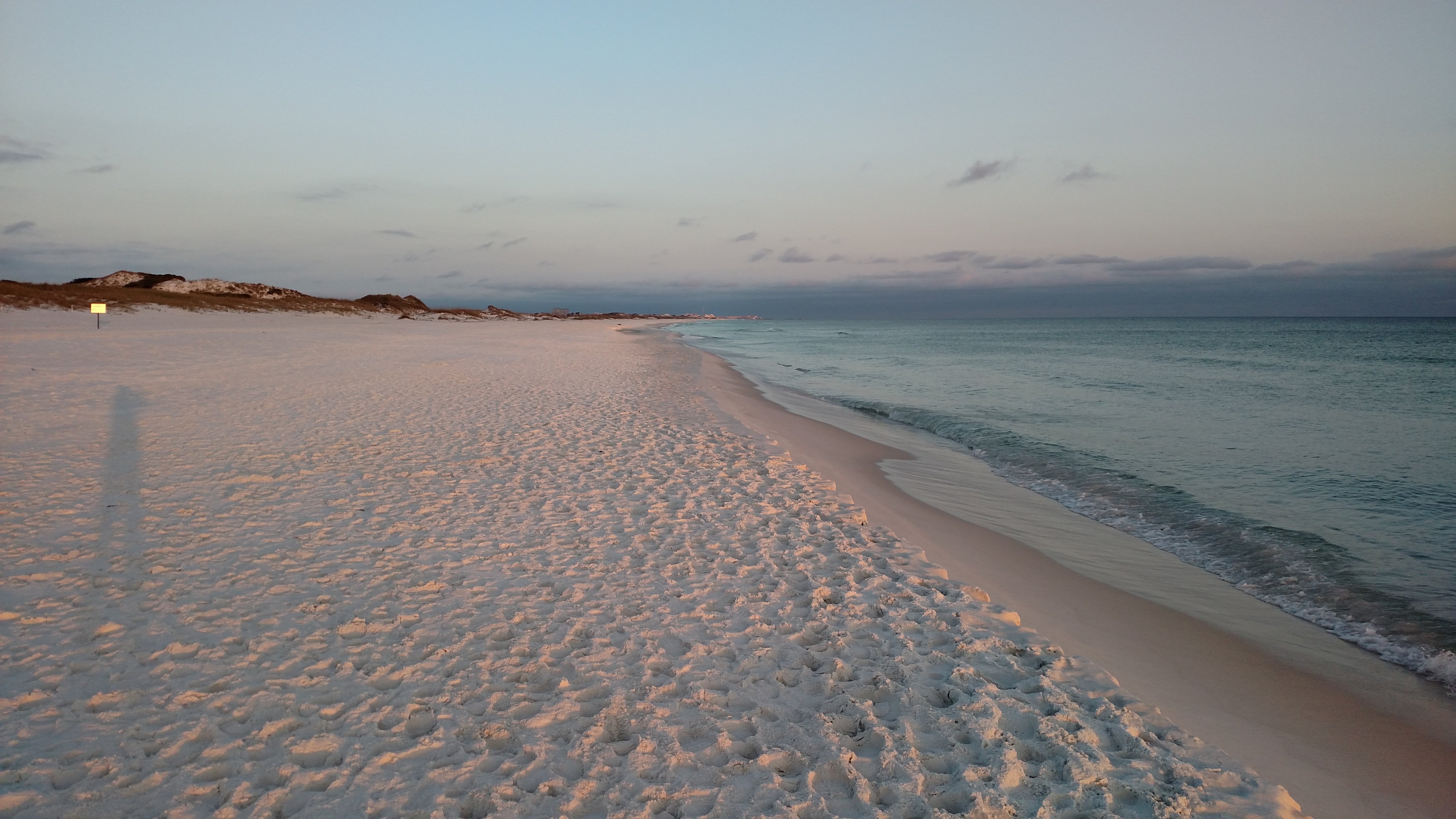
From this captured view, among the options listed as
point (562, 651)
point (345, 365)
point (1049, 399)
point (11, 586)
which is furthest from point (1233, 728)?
point (345, 365)

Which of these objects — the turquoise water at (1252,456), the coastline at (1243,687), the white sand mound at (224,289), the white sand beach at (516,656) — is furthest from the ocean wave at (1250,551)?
the white sand mound at (224,289)

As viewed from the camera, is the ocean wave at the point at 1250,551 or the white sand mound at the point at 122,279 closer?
the ocean wave at the point at 1250,551

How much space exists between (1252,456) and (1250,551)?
6.55 meters

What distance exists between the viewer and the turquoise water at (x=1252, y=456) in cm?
693

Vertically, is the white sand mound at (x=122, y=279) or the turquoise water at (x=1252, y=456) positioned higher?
the white sand mound at (x=122, y=279)

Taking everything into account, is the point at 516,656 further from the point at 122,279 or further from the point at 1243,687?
the point at 122,279

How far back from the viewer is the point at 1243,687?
492cm

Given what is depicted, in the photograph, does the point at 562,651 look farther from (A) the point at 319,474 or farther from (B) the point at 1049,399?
(B) the point at 1049,399

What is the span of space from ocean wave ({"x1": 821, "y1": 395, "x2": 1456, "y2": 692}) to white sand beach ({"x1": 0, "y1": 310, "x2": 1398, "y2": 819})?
254 cm

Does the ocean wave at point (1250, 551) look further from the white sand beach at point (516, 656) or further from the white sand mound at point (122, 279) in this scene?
the white sand mound at point (122, 279)

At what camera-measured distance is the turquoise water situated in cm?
693

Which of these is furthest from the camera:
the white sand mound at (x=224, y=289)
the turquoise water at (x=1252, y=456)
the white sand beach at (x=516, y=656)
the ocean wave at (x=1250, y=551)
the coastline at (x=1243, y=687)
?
the white sand mound at (x=224, y=289)

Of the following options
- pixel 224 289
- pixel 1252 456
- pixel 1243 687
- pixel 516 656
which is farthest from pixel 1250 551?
pixel 224 289

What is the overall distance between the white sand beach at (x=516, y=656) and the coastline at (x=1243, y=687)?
0.73ft
